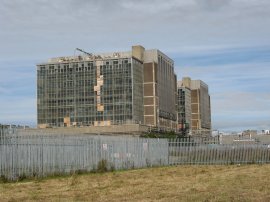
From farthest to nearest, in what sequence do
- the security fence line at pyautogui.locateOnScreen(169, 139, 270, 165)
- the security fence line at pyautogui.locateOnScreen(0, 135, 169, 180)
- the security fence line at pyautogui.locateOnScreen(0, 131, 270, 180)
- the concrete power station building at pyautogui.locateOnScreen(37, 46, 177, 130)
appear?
the concrete power station building at pyautogui.locateOnScreen(37, 46, 177, 130), the security fence line at pyautogui.locateOnScreen(169, 139, 270, 165), the security fence line at pyautogui.locateOnScreen(0, 131, 270, 180), the security fence line at pyautogui.locateOnScreen(0, 135, 169, 180)

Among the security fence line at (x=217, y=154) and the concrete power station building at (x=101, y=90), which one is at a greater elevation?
the concrete power station building at (x=101, y=90)

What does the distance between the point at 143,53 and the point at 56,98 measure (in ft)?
97.0

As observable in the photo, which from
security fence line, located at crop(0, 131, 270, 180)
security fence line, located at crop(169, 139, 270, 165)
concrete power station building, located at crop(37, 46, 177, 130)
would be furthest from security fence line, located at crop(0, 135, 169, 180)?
concrete power station building, located at crop(37, 46, 177, 130)

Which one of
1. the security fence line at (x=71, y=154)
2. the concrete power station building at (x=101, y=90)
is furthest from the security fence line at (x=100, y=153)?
the concrete power station building at (x=101, y=90)

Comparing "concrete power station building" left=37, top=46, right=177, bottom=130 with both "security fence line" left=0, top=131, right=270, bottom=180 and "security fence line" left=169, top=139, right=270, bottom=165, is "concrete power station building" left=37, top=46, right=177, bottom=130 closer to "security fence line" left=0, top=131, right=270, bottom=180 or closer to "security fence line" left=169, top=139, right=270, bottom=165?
Answer: "security fence line" left=169, top=139, right=270, bottom=165

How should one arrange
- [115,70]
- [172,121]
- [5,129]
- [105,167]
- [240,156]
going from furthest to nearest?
[172,121] < [115,70] < [240,156] < [105,167] < [5,129]

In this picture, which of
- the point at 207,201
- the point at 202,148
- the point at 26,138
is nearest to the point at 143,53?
the point at 202,148

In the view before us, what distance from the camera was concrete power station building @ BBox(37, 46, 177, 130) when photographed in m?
145

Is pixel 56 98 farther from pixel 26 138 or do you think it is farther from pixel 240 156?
pixel 26 138

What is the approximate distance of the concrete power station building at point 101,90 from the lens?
144875 mm

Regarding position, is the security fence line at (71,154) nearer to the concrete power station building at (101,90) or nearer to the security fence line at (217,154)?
the security fence line at (217,154)

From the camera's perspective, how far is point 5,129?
69.4 ft

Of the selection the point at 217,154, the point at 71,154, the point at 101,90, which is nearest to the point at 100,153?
the point at 71,154

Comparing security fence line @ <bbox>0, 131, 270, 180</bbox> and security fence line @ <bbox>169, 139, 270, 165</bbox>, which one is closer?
security fence line @ <bbox>0, 131, 270, 180</bbox>
